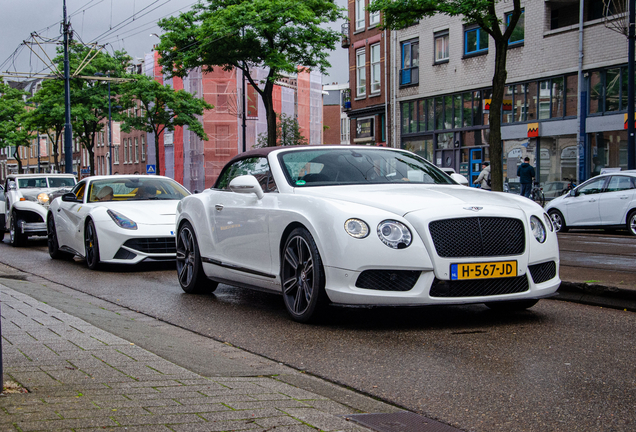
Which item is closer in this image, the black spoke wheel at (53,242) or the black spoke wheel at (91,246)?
the black spoke wheel at (91,246)

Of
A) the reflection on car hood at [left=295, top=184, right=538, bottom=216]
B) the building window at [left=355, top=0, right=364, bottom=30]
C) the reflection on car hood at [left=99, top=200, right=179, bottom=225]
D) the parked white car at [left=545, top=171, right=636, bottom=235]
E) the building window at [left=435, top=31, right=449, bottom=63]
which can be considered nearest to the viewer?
the reflection on car hood at [left=295, top=184, right=538, bottom=216]

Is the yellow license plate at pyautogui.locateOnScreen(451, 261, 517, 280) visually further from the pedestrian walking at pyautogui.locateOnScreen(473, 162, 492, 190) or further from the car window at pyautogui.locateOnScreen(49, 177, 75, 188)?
the pedestrian walking at pyautogui.locateOnScreen(473, 162, 492, 190)

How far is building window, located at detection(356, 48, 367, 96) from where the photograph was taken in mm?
42312

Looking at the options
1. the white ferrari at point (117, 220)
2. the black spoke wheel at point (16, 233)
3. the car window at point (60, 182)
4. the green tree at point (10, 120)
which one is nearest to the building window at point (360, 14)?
the car window at point (60, 182)

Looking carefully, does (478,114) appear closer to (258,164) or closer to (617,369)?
(258,164)

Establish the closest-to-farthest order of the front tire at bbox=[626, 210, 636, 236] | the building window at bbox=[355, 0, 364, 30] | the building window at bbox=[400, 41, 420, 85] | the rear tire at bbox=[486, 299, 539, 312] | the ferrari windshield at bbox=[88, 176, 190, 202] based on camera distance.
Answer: the rear tire at bbox=[486, 299, 539, 312] → the ferrari windshield at bbox=[88, 176, 190, 202] → the front tire at bbox=[626, 210, 636, 236] → the building window at bbox=[400, 41, 420, 85] → the building window at bbox=[355, 0, 364, 30]

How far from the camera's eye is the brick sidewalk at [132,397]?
3238mm

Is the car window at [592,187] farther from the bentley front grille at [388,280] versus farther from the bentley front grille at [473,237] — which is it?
the bentley front grille at [388,280]

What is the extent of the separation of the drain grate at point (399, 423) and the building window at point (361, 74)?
1552 inches

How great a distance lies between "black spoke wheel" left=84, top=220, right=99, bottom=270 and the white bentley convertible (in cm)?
431

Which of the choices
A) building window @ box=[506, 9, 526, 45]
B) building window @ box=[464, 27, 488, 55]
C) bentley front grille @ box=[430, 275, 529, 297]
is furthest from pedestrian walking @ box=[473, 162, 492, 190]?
bentley front grille @ box=[430, 275, 529, 297]

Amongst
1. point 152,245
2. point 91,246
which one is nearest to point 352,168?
point 152,245

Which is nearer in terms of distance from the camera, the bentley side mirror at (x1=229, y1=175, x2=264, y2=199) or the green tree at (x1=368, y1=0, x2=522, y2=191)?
the bentley side mirror at (x1=229, y1=175, x2=264, y2=199)

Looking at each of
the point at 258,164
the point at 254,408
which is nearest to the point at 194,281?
the point at 258,164
